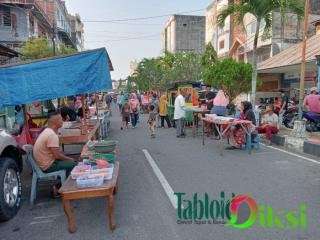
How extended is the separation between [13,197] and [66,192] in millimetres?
1458

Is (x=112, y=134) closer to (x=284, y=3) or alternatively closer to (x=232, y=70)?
(x=232, y=70)

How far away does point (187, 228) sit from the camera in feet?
13.8

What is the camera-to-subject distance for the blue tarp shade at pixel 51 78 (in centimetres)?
566

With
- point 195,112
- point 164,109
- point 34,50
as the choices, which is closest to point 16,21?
point 34,50

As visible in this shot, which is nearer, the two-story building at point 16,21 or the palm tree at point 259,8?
the palm tree at point 259,8

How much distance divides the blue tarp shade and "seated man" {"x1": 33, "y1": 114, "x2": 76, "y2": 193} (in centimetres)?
69

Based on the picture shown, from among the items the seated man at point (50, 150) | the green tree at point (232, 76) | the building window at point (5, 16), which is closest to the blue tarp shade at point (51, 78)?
the seated man at point (50, 150)

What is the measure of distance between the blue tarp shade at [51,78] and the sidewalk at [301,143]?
593 centimetres

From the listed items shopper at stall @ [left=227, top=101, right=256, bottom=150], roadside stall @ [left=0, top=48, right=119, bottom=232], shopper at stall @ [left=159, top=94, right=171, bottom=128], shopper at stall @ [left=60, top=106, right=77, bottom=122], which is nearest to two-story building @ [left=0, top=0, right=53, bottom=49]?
shopper at stall @ [left=159, top=94, right=171, bottom=128]

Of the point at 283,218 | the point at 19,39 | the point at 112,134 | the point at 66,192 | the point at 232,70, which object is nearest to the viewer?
the point at 66,192

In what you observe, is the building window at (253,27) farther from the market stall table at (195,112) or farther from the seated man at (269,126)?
the seated man at (269,126)

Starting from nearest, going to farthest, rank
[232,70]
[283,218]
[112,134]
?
[283,218] < [112,134] < [232,70]

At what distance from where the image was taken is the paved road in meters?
4.10

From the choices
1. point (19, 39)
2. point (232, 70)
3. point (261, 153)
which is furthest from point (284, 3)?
point (19, 39)
